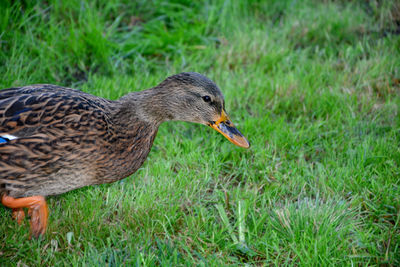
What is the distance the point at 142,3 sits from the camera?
5.25m

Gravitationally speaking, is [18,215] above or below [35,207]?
below

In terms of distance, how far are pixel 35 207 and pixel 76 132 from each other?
563 mm

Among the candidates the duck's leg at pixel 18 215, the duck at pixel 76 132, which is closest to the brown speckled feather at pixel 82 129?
the duck at pixel 76 132

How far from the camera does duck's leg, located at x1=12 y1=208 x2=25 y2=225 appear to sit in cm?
295

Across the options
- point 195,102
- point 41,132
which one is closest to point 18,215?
point 41,132

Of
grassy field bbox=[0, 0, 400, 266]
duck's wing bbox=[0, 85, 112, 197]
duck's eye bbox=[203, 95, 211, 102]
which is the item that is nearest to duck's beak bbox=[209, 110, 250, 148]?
duck's eye bbox=[203, 95, 211, 102]

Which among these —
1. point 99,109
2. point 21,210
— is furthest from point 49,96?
point 21,210

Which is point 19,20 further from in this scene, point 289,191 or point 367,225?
point 367,225

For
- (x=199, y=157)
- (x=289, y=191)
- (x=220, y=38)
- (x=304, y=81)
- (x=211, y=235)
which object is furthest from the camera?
(x=220, y=38)

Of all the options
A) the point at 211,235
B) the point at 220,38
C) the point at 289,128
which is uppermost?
the point at 220,38

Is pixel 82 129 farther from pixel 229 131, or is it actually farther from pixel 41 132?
pixel 229 131

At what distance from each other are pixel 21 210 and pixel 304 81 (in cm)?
293

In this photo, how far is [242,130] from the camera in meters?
3.87

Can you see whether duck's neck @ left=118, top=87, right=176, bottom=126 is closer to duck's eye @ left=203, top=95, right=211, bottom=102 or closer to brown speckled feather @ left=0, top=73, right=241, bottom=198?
brown speckled feather @ left=0, top=73, right=241, bottom=198
